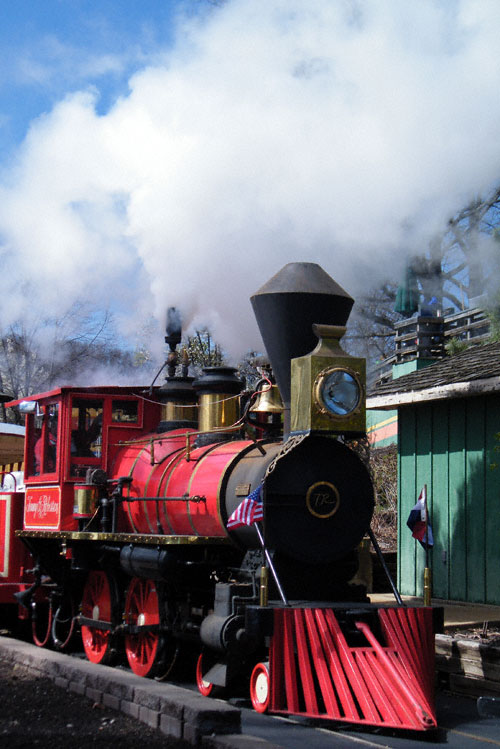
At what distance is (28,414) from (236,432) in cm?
319

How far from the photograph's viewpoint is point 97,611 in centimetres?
929

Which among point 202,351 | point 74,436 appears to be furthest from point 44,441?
point 202,351

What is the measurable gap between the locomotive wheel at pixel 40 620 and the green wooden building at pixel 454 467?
4.47m

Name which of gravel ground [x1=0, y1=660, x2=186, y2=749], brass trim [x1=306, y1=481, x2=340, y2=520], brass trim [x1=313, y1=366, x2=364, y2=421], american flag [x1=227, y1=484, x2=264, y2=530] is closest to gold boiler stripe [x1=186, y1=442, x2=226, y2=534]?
american flag [x1=227, y1=484, x2=264, y2=530]

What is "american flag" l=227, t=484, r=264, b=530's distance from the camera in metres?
6.96

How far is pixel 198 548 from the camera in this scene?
7906 millimetres

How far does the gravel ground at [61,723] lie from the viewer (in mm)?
5387

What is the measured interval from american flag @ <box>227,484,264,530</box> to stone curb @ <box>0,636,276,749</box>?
1.30m

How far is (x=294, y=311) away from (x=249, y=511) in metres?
1.62

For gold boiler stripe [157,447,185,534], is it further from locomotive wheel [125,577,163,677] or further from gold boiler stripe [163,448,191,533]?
locomotive wheel [125,577,163,677]

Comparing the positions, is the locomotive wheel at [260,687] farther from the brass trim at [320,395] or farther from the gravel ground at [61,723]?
the brass trim at [320,395]

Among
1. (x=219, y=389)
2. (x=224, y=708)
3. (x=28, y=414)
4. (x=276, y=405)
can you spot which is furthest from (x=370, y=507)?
(x=28, y=414)

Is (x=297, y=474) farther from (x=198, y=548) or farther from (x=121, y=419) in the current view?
(x=121, y=419)

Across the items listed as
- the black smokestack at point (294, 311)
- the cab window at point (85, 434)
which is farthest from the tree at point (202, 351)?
the black smokestack at point (294, 311)
